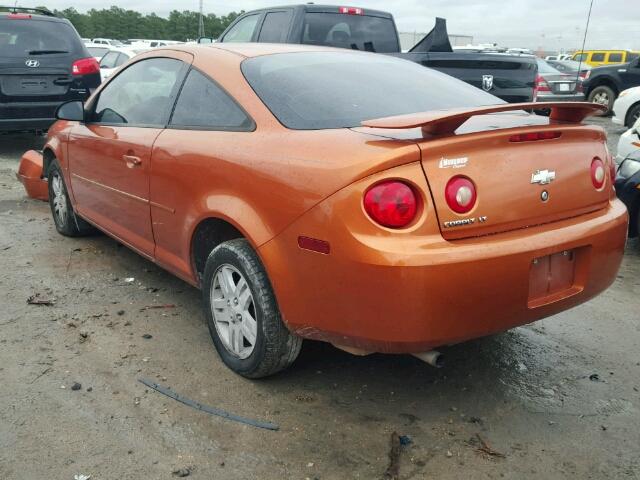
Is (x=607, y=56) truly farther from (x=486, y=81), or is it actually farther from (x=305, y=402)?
(x=305, y=402)

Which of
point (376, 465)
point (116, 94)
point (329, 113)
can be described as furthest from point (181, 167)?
point (376, 465)

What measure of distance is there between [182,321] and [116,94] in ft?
5.48

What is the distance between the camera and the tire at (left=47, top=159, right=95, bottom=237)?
518 cm

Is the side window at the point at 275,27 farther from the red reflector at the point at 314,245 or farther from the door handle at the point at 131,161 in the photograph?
the red reflector at the point at 314,245

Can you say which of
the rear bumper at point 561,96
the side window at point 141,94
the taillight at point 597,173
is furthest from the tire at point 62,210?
the rear bumper at point 561,96

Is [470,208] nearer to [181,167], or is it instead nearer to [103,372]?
[181,167]

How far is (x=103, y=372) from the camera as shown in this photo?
3.15 meters

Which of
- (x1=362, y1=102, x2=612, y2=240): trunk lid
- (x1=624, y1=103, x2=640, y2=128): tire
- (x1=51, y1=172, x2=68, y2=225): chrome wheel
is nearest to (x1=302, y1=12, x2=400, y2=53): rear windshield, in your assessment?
(x1=51, y1=172, x2=68, y2=225): chrome wheel

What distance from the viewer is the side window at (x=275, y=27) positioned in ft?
25.0

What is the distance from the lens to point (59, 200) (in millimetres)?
5344

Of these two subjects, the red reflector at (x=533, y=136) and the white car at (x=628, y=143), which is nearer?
the red reflector at (x=533, y=136)

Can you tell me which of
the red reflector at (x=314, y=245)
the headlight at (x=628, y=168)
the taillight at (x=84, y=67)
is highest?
the taillight at (x=84, y=67)

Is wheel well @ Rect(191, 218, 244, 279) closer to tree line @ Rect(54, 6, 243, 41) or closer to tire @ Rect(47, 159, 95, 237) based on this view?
tire @ Rect(47, 159, 95, 237)

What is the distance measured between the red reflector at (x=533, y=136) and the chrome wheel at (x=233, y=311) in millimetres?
1333
